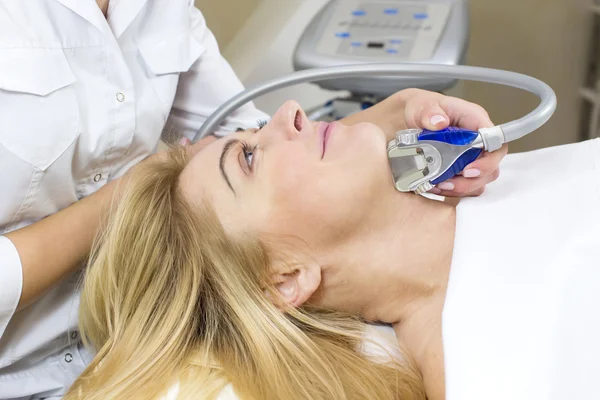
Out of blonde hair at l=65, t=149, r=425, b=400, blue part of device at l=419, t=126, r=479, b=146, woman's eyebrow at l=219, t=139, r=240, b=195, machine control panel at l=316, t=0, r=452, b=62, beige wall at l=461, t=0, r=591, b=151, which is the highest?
blue part of device at l=419, t=126, r=479, b=146

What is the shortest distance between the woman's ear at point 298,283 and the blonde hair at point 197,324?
0.02m

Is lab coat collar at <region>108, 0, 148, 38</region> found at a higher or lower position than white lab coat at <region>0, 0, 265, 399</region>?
higher

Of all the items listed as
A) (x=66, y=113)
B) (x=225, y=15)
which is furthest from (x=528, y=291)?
(x=225, y=15)

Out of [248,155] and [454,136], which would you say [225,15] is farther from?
[454,136]

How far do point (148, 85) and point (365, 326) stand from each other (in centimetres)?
57

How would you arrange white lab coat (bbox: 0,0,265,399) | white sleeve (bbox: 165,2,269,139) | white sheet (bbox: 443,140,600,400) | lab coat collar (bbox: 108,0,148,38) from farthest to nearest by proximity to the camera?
white sleeve (bbox: 165,2,269,139), lab coat collar (bbox: 108,0,148,38), white lab coat (bbox: 0,0,265,399), white sheet (bbox: 443,140,600,400)

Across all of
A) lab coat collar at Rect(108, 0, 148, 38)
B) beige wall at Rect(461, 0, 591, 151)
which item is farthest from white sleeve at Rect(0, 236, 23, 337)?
beige wall at Rect(461, 0, 591, 151)

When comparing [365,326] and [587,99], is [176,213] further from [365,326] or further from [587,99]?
[587,99]

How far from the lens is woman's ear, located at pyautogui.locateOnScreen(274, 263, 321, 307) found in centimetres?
97

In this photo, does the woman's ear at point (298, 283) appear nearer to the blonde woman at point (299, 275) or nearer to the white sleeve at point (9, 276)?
the blonde woman at point (299, 275)

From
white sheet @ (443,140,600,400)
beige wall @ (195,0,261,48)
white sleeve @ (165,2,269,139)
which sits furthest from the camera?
beige wall @ (195,0,261,48)

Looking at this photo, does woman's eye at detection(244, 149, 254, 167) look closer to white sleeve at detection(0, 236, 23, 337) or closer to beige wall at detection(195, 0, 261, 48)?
white sleeve at detection(0, 236, 23, 337)

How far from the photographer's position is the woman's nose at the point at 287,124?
3.34 ft

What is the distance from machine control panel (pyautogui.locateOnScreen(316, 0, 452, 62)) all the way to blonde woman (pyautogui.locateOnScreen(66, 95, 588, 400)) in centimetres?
65
